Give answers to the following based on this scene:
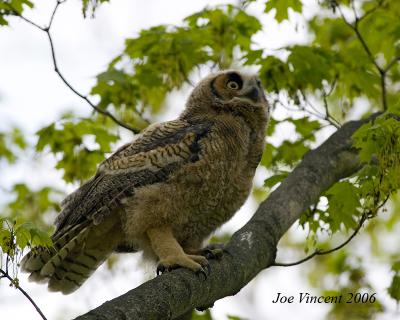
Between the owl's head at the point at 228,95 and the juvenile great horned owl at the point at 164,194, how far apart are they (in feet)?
0.03

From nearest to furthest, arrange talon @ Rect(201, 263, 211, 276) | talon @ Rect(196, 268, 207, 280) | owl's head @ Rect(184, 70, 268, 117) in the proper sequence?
talon @ Rect(196, 268, 207, 280) → talon @ Rect(201, 263, 211, 276) → owl's head @ Rect(184, 70, 268, 117)

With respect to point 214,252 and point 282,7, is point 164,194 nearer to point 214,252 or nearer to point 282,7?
point 214,252

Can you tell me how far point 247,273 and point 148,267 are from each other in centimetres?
100

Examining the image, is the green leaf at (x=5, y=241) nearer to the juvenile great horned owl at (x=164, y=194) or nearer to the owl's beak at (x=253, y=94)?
the juvenile great horned owl at (x=164, y=194)

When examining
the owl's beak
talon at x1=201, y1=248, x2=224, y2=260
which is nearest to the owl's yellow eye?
the owl's beak

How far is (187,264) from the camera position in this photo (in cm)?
381

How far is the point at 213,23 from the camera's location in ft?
19.0

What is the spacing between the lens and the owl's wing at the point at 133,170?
4266mm

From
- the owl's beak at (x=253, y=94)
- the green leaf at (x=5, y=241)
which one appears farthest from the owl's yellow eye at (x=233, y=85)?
the green leaf at (x=5, y=241)

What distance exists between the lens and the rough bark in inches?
118

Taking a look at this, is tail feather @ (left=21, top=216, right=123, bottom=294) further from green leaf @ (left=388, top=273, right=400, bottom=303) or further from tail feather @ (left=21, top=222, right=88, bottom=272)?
green leaf @ (left=388, top=273, right=400, bottom=303)

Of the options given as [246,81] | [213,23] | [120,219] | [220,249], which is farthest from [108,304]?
[213,23]

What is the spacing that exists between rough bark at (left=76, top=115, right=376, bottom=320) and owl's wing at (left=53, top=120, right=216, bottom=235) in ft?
2.04

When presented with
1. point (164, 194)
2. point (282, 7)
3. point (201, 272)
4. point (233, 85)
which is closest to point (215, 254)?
point (201, 272)
